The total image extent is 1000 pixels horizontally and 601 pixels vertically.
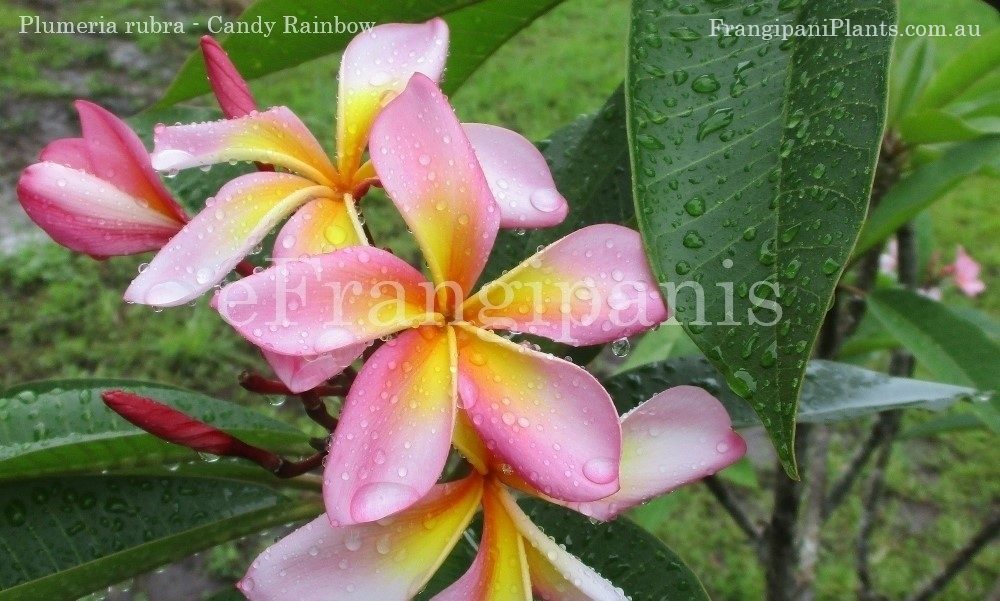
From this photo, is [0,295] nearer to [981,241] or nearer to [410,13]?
[410,13]

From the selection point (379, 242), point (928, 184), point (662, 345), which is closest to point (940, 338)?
point (928, 184)

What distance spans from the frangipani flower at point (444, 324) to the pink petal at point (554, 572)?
0.26 ft

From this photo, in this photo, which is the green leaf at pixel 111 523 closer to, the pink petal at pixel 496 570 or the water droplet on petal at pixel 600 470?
the pink petal at pixel 496 570

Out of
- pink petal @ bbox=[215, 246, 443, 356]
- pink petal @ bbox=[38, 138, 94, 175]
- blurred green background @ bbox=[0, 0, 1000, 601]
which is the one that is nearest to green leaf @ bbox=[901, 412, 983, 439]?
blurred green background @ bbox=[0, 0, 1000, 601]

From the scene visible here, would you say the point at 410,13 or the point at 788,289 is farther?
the point at 410,13

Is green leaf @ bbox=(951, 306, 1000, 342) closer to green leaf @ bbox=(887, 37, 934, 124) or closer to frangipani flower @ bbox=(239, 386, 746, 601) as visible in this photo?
green leaf @ bbox=(887, 37, 934, 124)

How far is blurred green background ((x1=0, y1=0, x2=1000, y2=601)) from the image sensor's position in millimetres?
2242

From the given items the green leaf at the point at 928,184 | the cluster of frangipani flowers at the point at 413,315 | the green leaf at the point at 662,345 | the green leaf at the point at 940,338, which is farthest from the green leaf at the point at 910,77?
the cluster of frangipani flowers at the point at 413,315

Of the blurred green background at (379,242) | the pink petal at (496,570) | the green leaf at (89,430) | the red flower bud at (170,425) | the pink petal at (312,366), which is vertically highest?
the pink petal at (312,366)

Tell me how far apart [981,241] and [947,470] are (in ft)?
4.16

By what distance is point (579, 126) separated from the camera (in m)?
0.94

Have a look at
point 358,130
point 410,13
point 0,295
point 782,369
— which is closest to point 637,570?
point 782,369

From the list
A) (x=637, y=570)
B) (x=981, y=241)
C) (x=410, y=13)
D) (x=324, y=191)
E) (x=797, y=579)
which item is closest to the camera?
(x=324, y=191)

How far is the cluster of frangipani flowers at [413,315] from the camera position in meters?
0.46
